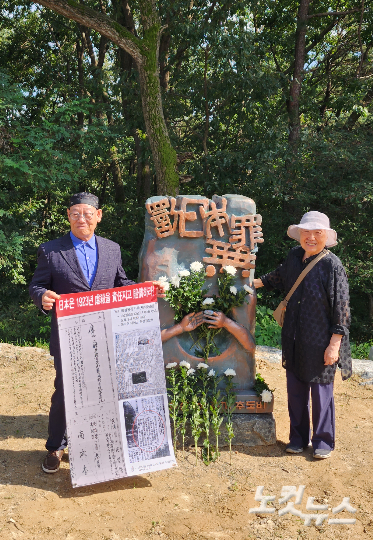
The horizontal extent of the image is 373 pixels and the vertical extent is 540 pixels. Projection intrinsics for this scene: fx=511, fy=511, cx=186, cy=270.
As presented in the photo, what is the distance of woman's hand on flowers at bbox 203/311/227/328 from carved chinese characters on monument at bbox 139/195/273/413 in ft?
0.21

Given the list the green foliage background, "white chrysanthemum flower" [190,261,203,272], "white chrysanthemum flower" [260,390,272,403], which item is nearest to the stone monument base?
"white chrysanthemum flower" [260,390,272,403]

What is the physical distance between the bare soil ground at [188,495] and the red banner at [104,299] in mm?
1175

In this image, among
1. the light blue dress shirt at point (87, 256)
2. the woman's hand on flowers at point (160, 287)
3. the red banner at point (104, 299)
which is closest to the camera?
the red banner at point (104, 299)

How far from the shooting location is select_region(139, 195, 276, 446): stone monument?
406 centimetres

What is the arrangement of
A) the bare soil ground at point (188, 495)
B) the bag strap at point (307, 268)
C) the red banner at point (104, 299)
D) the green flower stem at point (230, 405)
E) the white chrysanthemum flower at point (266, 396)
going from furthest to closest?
the white chrysanthemum flower at point (266, 396)
the green flower stem at point (230, 405)
the bag strap at point (307, 268)
the red banner at point (104, 299)
the bare soil ground at point (188, 495)

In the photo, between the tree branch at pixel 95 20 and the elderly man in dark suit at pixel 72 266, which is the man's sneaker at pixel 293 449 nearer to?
the elderly man in dark suit at pixel 72 266

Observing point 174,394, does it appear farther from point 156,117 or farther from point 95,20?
point 95,20

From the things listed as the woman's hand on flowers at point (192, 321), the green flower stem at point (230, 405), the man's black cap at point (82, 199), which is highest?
the man's black cap at point (82, 199)

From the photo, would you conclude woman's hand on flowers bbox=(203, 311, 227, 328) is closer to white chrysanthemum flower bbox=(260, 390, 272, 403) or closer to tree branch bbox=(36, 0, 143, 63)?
white chrysanthemum flower bbox=(260, 390, 272, 403)

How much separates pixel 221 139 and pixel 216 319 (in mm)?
6073

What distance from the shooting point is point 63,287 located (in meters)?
3.27

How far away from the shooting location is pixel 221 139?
937cm

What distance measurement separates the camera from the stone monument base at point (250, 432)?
397 cm

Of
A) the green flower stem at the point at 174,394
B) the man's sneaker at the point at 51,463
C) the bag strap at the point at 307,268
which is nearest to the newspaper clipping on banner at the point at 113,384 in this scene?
the man's sneaker at the point at 51,463
